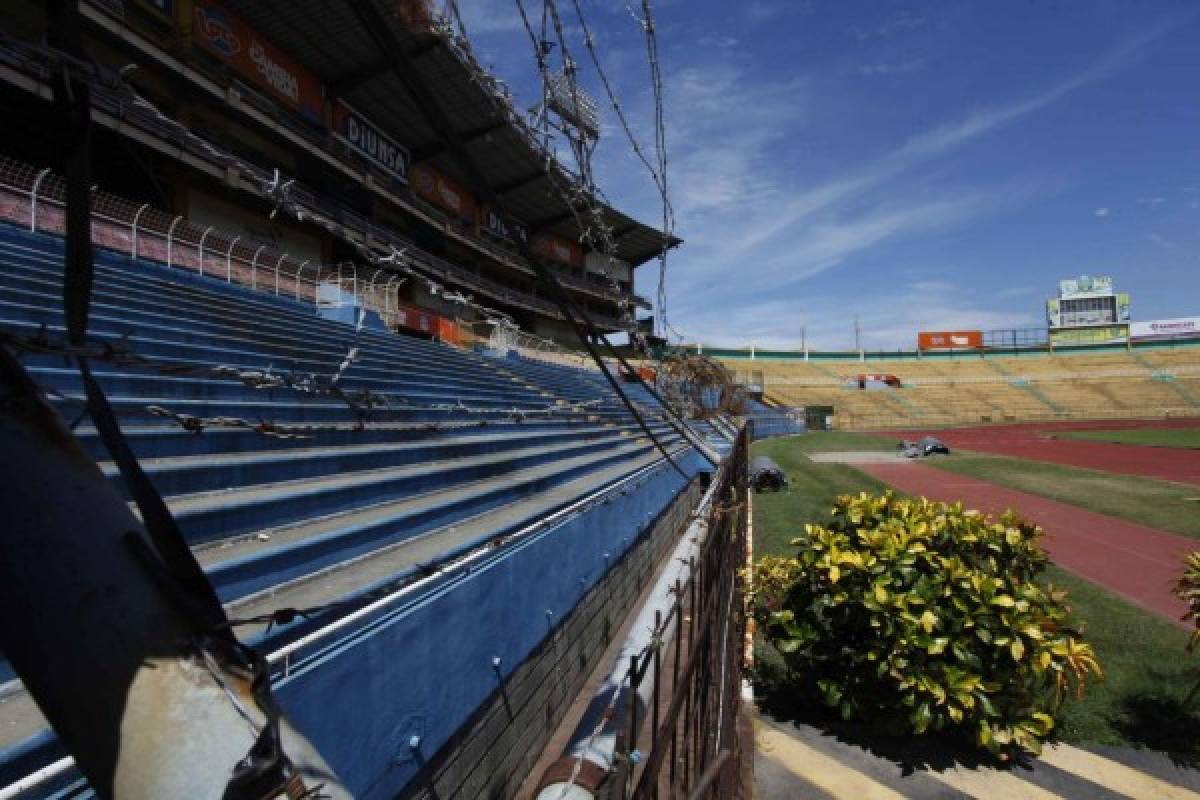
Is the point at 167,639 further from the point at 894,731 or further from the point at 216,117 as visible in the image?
the point at 216,117

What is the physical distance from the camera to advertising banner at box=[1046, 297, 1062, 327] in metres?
73.8

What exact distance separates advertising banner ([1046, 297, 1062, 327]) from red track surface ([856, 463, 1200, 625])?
72.2m

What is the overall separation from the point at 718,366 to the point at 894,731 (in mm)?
4355

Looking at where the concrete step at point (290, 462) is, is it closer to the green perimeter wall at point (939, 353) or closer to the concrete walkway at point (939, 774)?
the concrete walkway at point (939, 774)

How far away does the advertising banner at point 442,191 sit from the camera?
30.6 m

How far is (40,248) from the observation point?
27.3 feet

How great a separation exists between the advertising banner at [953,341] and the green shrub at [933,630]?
79665 mm

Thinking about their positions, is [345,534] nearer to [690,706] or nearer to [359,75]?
[690,706]

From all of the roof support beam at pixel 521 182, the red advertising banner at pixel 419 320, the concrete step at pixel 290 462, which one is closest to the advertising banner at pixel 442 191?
the roof support beam at pixel 521 182

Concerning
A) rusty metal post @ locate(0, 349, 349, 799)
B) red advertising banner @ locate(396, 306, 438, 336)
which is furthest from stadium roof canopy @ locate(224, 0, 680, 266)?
rusty metal post @ locate(0, 349, 349, 799)

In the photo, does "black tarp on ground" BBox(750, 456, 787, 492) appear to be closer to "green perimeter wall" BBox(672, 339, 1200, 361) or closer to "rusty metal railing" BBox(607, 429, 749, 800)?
"rusty metal railing" BBox(607, 429, 749, 800)

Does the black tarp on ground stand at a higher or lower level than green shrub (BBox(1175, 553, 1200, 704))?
lower

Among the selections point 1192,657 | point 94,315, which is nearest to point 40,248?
point 94,315

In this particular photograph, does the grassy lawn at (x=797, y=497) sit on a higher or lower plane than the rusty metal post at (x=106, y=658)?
lower
